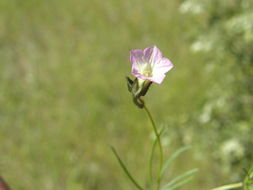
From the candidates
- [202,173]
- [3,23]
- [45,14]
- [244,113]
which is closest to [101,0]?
[45,14]

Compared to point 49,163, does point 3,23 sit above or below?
above

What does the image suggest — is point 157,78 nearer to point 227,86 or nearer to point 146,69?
point 146,69

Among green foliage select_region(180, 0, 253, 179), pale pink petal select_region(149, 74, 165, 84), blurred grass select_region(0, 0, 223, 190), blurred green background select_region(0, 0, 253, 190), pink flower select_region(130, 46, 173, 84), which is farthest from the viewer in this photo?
blurred grass select_region(0, 0, 223, 190)

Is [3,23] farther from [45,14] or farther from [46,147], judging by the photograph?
[46,147]

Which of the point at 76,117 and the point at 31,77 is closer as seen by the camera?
the point at 76,117

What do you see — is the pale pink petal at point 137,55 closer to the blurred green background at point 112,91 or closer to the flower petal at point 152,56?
the flower petal at point 152,56

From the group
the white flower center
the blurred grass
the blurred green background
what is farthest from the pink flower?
the blurred grass

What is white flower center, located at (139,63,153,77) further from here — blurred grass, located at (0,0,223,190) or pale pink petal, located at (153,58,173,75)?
blurred grass, located at (0,0,223,190)
